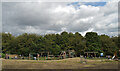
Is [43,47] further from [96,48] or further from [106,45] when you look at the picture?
[106,45]

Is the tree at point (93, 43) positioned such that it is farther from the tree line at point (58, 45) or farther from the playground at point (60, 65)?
the playground at point (60, 65)

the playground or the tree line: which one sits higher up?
the tree line

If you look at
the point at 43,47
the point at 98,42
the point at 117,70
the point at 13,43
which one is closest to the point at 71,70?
the point at 117,70

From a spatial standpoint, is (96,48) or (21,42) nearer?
(96,48)

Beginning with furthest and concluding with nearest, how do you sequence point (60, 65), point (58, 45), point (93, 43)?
point (58, 45)
point (93, 43)
point (60, 65)

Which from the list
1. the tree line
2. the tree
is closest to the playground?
the tree line

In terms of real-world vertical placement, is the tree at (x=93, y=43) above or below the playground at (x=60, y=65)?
above

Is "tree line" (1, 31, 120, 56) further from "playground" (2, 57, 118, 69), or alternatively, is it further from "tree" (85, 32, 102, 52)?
"playground" (2, 57, 118, 69)

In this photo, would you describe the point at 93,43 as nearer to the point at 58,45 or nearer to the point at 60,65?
the point at 58,45

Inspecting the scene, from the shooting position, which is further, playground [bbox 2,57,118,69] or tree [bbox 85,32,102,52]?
tree [bbox 85,32,102,52]

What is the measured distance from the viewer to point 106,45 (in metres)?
41.2

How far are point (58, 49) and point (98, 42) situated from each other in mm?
14781

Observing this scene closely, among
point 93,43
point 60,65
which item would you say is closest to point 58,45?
point 93,43

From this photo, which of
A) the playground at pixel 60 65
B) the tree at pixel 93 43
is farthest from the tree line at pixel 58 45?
the playground at pixel 60 65
